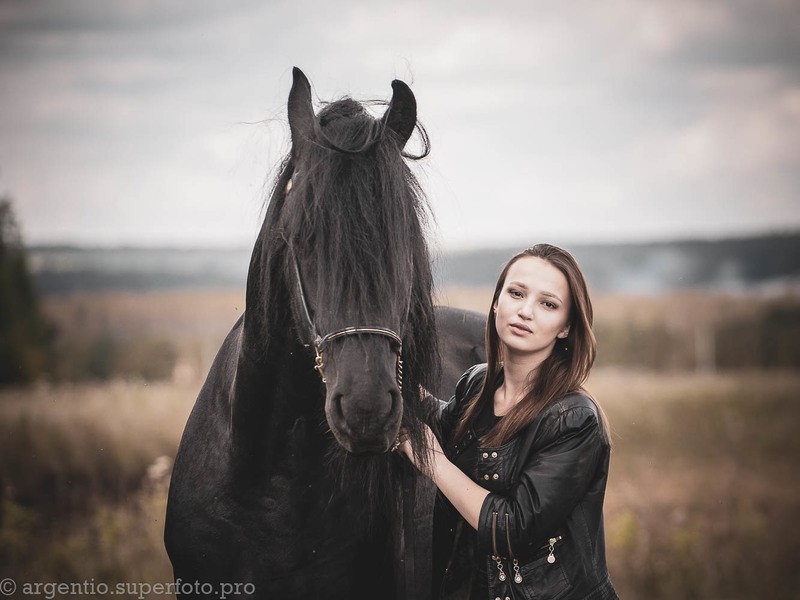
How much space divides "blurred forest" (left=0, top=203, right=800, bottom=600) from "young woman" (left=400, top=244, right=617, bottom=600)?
0.26 meters

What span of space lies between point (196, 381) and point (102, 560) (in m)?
6.06

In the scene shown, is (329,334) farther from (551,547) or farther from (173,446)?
(173,446)

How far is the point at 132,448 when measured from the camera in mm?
9438

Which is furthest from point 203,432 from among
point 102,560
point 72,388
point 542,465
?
point 72,388

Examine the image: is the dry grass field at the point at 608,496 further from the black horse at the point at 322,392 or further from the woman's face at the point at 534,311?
the black horse at the point at 322,392

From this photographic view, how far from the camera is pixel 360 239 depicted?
2283 mm

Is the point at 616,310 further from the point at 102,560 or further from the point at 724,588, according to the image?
the point at 102,560


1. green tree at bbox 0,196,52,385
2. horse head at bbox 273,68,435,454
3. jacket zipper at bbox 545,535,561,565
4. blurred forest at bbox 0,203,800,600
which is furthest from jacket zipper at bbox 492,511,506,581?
green tree at bbox 0,196,52,385

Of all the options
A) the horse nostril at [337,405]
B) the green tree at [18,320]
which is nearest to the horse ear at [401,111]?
the horse nostril at [337,405]

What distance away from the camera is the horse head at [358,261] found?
6.95 feet

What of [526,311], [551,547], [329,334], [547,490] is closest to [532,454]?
[547,490]

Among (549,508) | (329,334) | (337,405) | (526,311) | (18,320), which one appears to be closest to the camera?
(337,405)

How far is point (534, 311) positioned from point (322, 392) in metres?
0.81

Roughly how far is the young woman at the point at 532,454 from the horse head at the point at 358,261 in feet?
1.17
